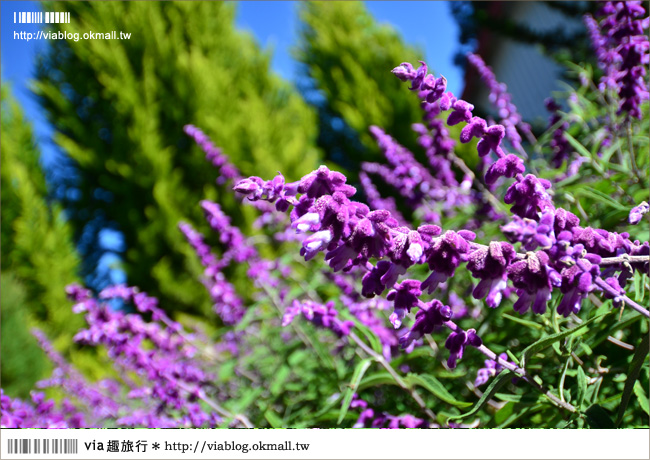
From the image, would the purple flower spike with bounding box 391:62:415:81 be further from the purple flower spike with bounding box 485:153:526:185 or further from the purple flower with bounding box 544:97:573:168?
the purple flower with bounding box 544:97:573:168

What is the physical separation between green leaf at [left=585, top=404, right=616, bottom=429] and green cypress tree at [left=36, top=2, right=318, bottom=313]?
537 cm

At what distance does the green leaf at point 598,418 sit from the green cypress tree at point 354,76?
20.0ft

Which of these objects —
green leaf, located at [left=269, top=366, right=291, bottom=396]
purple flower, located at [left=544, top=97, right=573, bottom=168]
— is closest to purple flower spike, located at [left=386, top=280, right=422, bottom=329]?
green leaf, located at [left=269, top=366, right=291, bottom=396]

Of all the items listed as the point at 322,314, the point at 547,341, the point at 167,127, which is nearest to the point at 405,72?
the point at 547,341

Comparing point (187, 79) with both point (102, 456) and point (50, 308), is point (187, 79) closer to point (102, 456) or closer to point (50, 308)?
point (50, 308)

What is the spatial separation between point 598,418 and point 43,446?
1070 mm

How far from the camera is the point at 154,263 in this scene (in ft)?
19.8

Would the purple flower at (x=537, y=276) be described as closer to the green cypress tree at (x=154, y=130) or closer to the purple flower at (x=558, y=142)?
the purple flower at (x=558, y=142)

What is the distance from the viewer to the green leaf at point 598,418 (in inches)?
31.3

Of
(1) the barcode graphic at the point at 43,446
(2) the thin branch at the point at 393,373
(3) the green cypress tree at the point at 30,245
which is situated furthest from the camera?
(3) the green cypress tree at the point at 30,245

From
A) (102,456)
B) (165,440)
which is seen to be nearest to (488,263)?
(165,440)

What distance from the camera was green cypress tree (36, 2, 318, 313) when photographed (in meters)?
5.80

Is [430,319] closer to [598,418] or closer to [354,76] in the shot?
[598,418]

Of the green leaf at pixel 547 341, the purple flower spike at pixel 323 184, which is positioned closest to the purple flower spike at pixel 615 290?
the green leaf at pixel 547 341
